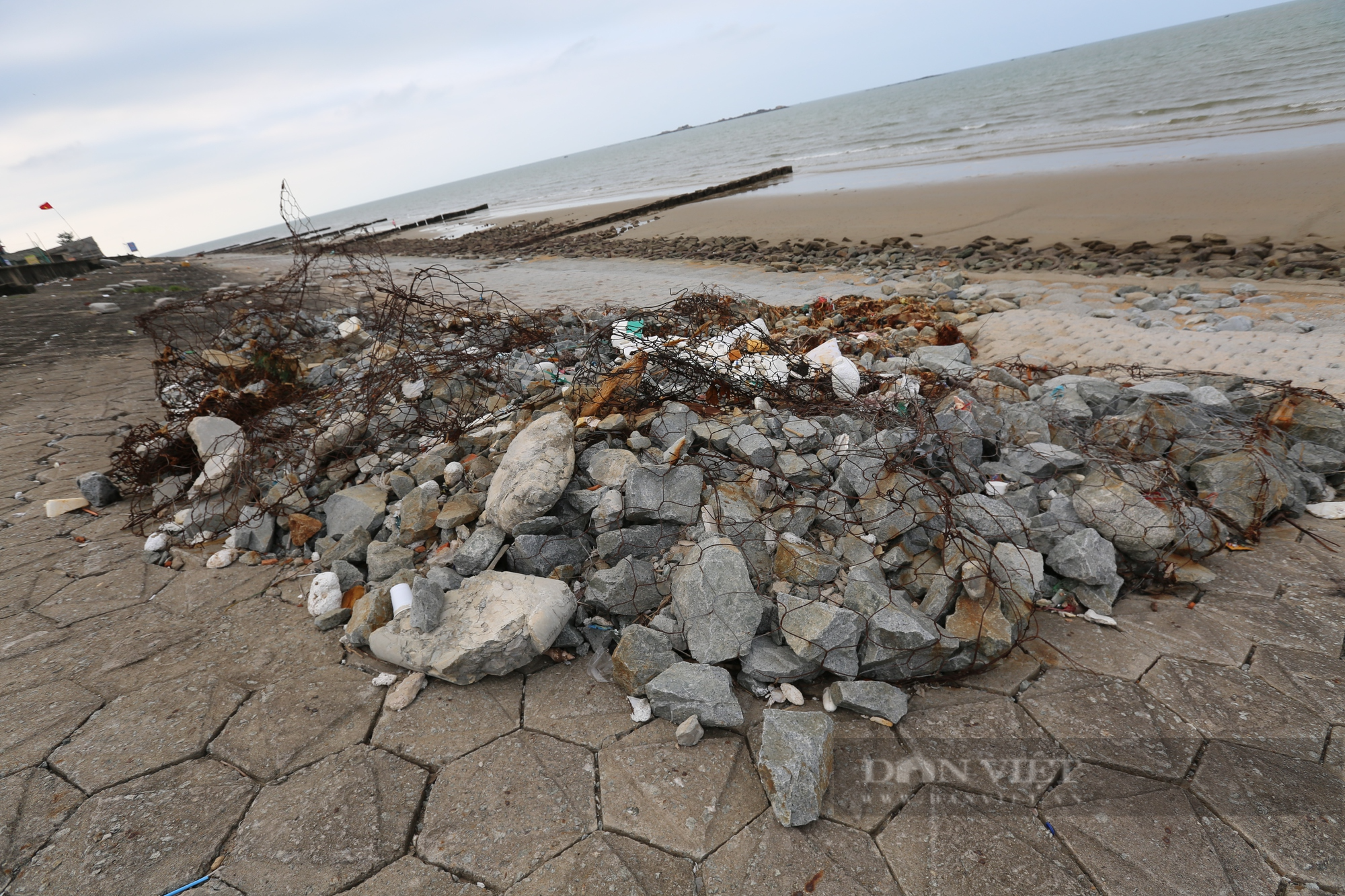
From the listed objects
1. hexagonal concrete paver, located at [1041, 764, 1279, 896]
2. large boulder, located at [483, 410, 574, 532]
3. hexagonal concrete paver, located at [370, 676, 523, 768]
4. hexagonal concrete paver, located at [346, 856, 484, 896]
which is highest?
large boulder, located at [483, 410, 574, 532]

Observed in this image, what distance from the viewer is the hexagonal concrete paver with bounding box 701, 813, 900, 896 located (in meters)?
1.43

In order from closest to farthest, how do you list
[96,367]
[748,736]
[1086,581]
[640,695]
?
[748,736] < [640,695] < [1086,581] < [96,367]

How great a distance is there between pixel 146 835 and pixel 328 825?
492 mm

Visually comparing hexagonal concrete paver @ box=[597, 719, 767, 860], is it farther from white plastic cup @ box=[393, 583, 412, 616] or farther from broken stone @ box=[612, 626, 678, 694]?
white plastic cup @ box=[393, 583, 412, 616]

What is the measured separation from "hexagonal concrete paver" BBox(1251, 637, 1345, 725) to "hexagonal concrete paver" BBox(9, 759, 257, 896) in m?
3.24

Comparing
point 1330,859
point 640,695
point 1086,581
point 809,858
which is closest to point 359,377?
point 640,695

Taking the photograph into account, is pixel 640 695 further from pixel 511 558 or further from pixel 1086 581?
pixel 1086 581

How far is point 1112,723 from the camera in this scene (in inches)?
69.7

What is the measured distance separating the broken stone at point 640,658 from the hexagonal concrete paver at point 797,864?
0.58 metres

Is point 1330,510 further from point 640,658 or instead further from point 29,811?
point 29,811

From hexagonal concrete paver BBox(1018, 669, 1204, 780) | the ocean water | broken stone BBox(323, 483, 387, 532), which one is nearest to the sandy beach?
the ocean water

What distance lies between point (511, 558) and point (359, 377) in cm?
257

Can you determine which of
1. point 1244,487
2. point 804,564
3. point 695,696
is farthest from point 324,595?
point 1244,487

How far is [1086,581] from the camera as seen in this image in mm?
2236
